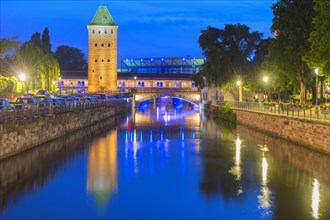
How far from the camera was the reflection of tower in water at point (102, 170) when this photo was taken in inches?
818

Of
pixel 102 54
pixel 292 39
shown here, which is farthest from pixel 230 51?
pixel 102 54

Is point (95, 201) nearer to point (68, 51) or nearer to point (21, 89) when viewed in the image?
point (21, 89)

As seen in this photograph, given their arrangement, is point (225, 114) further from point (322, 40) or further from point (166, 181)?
point (166, 181)

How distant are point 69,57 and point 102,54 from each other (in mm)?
59949

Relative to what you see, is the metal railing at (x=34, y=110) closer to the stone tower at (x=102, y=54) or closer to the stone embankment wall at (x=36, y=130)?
the stone embankment wall at (x=36, y=130)

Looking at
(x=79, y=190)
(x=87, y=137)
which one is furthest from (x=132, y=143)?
(x=79, y=190)

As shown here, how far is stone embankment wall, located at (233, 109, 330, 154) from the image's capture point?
28766mm

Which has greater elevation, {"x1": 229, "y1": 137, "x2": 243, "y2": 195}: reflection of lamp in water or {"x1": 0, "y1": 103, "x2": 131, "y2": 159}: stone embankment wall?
{"x1": 0, "y1": 103, "x2": 131, "y2": 159}: stone embankment wall

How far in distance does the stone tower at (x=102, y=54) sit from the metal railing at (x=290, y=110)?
59.0 m

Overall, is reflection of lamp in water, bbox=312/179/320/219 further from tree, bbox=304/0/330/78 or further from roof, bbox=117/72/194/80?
roof, bbox=117/72/194/80

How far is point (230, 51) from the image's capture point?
215 feet

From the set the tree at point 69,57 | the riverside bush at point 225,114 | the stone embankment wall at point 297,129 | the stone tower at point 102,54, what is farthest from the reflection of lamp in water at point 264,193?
the tree at point 69,57

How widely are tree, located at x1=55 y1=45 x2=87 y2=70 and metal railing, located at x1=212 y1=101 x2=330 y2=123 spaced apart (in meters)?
118

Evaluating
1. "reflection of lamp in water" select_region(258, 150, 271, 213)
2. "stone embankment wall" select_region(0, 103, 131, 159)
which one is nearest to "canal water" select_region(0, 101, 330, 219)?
"reflection of lamp in water" select_region(258, 150, 271, 213)
